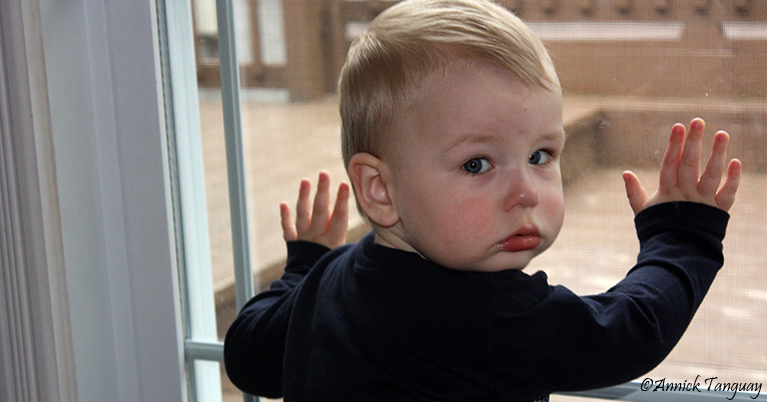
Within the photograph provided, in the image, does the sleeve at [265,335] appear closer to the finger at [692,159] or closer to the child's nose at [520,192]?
the child's nose at [520,192]

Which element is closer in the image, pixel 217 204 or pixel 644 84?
pixel 644 84

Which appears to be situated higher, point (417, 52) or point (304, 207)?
point (417, 52)

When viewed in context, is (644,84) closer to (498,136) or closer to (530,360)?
(498,136)

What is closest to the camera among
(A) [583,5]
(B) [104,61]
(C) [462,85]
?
(C) [462,85]

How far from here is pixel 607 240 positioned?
88cm

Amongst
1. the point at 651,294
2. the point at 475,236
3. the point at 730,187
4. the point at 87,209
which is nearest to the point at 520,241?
the point at 475,236

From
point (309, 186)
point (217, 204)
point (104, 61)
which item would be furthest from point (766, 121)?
point (104, 61)

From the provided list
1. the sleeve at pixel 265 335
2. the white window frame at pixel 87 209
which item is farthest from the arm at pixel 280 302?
the white window frame at pixel 87 209

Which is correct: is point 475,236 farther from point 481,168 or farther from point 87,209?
point 87,209

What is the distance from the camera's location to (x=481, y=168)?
72 cm

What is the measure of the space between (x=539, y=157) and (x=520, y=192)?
0.06m

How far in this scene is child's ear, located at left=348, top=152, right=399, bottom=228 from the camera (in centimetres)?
77

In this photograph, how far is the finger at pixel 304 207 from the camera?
976mm

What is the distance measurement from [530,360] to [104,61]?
0.68 m
